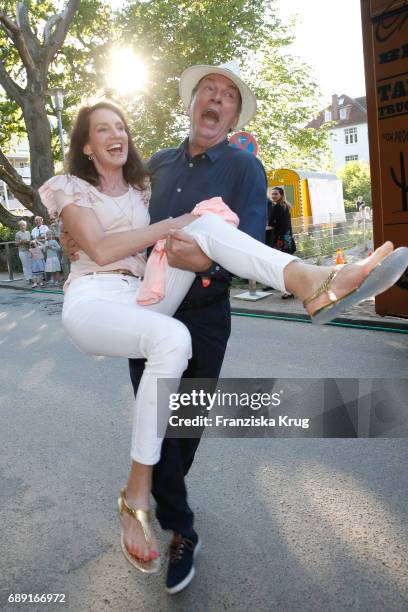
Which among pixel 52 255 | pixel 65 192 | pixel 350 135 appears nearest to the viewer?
pixel 65 192

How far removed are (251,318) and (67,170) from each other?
6.80 meters

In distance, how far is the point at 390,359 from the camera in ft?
19.5

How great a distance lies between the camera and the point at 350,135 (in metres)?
64.9

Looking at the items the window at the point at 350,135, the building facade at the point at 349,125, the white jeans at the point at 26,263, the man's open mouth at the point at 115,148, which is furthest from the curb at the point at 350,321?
the window at the point at 350,135

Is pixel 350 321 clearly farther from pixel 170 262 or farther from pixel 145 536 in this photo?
pixel 145 536

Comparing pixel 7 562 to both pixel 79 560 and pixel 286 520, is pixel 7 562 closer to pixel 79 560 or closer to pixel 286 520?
pixel 79 560

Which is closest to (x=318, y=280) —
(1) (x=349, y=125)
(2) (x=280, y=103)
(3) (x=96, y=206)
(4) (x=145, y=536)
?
(3) (x=96, y=206)

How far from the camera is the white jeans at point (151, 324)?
A: 2.07 m

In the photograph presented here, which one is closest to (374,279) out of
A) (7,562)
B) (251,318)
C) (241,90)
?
(241,90)

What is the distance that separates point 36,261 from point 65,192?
14.1m

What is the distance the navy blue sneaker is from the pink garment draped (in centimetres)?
112

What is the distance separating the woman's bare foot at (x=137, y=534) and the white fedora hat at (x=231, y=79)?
1.89 m

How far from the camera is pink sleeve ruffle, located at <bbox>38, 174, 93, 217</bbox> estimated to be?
2.31 m

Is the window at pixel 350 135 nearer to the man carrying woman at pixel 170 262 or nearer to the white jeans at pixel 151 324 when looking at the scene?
the man carrying woman at pixel 170 262
